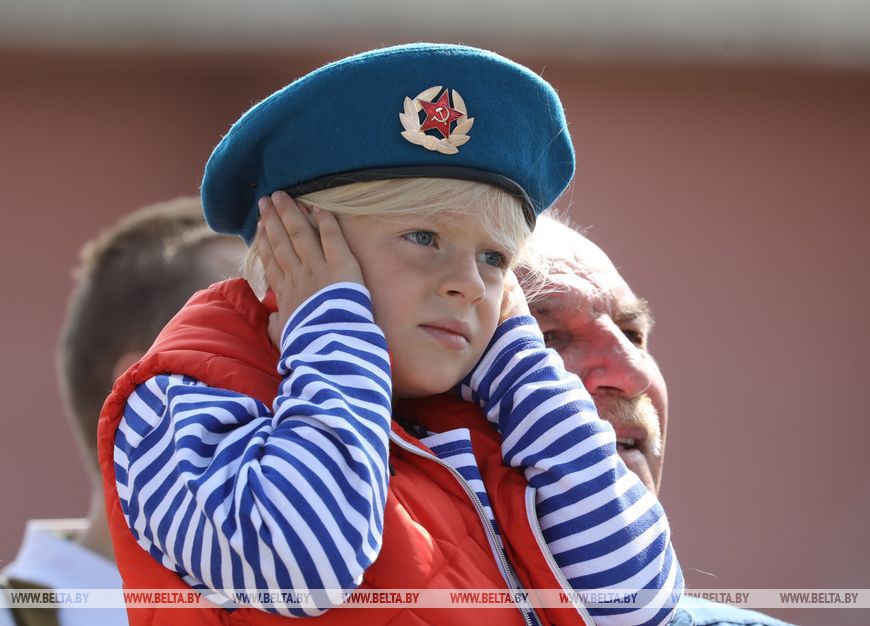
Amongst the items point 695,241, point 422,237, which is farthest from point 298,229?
point 695,241

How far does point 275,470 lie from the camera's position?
1.27 m

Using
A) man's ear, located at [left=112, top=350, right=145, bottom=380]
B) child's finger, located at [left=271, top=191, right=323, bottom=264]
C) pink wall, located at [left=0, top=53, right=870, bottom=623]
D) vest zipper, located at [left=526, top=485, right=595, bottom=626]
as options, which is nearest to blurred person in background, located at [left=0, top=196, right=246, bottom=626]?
man's ear, located at [left=112, top=350, right=145, bottom=380]

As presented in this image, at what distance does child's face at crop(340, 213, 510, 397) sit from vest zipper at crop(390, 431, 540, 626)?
102mm

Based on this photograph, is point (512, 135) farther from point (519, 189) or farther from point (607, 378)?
point (607, 378)

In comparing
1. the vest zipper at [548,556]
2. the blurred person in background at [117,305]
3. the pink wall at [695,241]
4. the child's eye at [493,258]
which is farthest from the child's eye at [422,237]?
the pink wall at [695,241]

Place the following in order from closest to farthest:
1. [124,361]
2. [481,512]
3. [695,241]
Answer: [481,512]
[124,361]
[695,241]

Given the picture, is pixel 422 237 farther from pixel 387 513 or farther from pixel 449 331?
pixel 387 513

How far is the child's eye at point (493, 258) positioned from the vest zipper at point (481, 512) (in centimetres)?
31

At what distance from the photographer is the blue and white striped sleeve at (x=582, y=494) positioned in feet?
4.85

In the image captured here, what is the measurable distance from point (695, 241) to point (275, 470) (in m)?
4.60

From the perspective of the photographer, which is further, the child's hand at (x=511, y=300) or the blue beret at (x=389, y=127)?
the child's hand at (x=511, y=300)

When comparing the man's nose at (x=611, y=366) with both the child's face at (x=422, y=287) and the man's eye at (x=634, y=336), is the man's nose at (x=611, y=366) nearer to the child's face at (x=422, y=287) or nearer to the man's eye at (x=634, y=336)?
the man's eye at (x=634, y=336)

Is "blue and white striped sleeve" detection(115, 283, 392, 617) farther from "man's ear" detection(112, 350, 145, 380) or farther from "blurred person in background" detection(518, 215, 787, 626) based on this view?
"man's ear" detection(112, 350, 145, 380)

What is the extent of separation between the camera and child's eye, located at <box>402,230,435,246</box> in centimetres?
151
